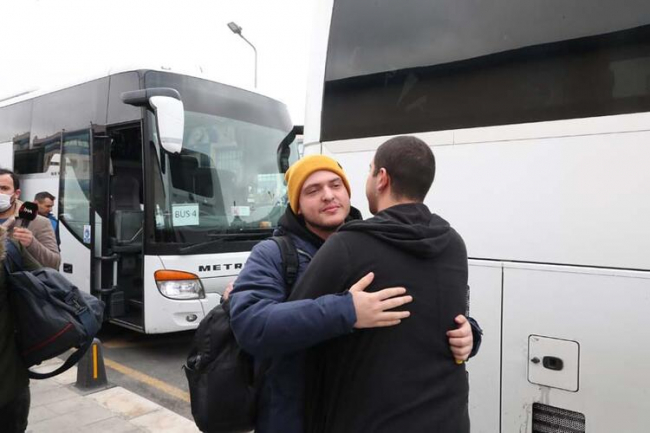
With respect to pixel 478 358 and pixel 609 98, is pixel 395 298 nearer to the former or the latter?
pixel 478 358

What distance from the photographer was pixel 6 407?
237cm

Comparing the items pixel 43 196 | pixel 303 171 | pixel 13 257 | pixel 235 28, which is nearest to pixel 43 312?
pixel 13 257

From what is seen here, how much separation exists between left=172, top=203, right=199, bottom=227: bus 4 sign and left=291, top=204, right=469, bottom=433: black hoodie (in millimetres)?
4492

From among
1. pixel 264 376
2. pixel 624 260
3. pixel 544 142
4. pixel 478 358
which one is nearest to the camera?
pixel 264 376

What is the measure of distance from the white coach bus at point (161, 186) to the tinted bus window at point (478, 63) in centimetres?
286

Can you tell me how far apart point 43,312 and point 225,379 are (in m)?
1.27

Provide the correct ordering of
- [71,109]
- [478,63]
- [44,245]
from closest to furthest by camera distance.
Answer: [478,63], [44,245], [71,109]

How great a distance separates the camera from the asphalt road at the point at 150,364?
4.71 meters

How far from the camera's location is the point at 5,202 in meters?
3.01

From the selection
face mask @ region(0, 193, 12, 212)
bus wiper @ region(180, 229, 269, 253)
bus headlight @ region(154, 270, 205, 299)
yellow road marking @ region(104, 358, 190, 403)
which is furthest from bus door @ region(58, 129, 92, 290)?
face mask @ region(0, 193, 12, 212)

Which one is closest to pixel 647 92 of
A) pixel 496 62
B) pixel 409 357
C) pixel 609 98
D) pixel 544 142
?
pixel 609 98

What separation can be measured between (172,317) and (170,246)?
0.81m

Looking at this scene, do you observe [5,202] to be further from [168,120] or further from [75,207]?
[75,207]

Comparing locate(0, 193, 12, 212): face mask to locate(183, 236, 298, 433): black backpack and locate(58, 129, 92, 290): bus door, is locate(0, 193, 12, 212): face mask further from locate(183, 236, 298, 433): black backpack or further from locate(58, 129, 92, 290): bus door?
locate(58, 129, 92, 290): bus door
